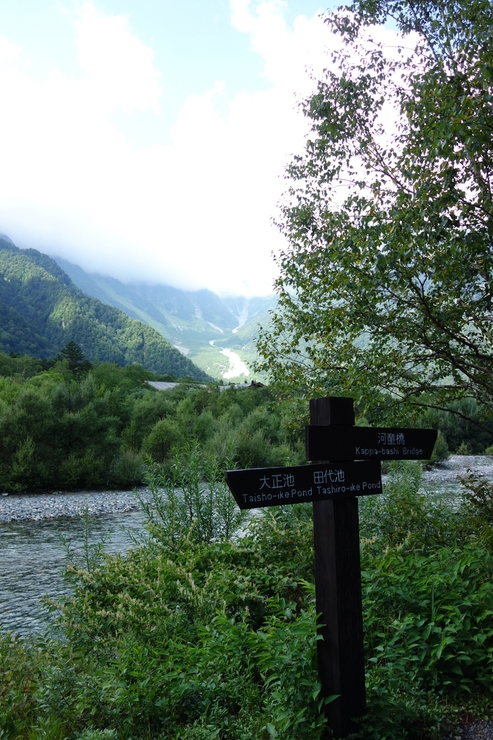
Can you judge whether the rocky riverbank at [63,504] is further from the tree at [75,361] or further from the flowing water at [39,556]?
the tree at [75,361]

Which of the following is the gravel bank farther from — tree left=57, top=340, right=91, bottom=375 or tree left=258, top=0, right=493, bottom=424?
tree left=57, top=340, right=91, bottom=375

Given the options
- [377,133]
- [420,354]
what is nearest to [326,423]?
[420,354]

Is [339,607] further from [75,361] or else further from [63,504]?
[75,361]

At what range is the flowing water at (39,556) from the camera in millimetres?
7371

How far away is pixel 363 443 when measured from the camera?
343cm

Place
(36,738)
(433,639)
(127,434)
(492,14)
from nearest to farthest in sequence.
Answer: (36,738)
(433,639)
(492,14)
(127,434)

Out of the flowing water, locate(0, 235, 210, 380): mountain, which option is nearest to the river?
the flowing water

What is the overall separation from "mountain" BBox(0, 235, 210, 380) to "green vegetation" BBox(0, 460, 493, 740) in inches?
4184

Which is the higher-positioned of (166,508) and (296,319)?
(296,319)

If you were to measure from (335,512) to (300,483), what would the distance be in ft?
1.06

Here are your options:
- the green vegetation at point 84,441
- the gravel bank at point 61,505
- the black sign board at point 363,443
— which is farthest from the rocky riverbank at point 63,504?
the black sign board at point 363,443

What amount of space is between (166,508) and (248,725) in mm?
3837

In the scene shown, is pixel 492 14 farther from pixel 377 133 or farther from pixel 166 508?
pixel 166 508

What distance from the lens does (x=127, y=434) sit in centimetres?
2834
